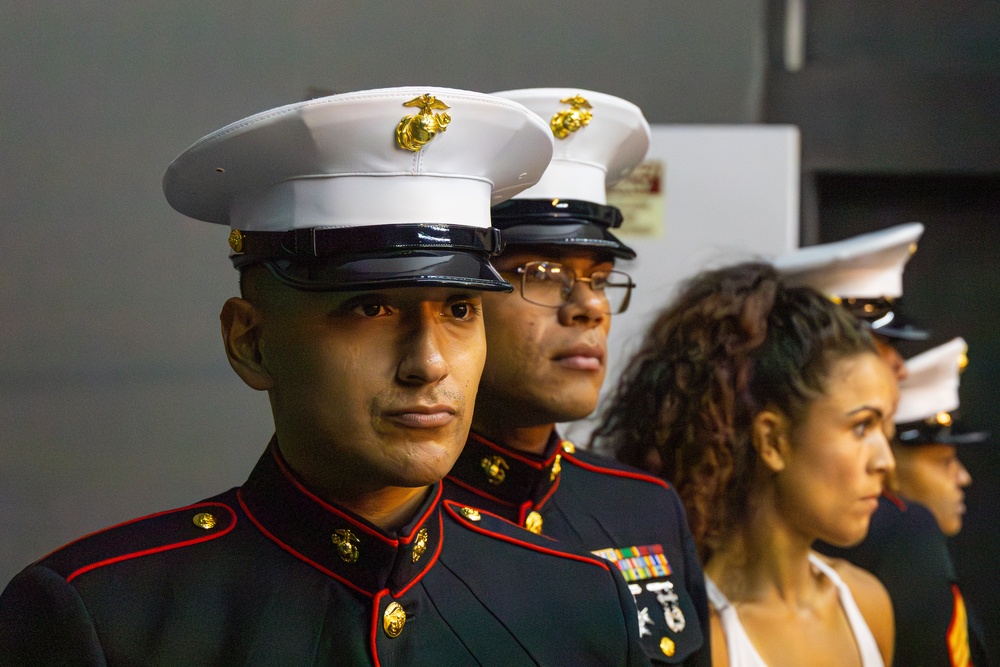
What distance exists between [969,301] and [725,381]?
2.43m

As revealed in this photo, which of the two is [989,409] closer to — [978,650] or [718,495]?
→ [978,650]

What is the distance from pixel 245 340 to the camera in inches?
46.9

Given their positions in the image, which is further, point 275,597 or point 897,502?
point 897,502

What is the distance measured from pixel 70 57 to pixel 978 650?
2.25 m

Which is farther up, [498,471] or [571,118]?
[571,118]

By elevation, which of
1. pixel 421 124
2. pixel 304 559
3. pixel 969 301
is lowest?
pixel 969 301

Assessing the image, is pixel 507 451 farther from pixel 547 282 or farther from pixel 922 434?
pixel 922 434

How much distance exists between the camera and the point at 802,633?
2055 millimetres

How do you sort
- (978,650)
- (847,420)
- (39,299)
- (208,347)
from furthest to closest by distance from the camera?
1. (978,650)
2. (847,420)
3. (208,347)
4. (39,299)

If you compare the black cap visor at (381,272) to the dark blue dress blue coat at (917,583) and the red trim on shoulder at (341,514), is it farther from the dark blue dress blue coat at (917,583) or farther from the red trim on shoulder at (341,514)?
the dark blue dress blue coat at (917,583)

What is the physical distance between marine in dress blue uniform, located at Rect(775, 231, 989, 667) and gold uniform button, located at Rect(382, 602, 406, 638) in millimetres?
1425

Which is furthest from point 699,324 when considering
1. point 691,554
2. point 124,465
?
point 124,465

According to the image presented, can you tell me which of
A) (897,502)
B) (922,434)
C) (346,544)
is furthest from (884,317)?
(346,544)

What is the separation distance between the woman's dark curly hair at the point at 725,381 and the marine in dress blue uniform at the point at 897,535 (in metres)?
0.22
